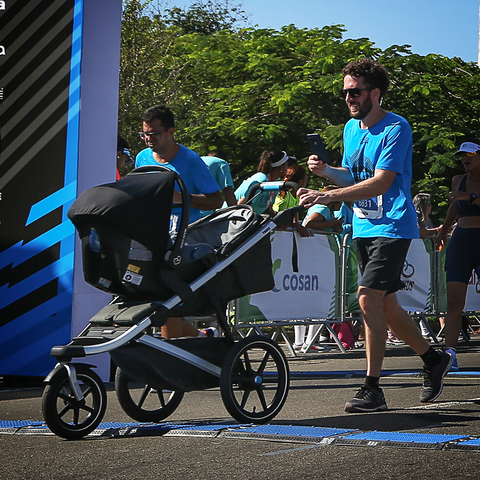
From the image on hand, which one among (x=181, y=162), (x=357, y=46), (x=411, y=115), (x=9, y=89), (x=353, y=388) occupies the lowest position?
(x=353, y=388)

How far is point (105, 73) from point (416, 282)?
19.0 feet

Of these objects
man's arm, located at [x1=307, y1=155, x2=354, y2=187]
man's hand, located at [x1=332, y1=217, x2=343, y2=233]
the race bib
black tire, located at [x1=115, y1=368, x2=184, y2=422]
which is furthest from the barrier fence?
black tire, located at [x1=115, y1=368, x2=184, y2=422]

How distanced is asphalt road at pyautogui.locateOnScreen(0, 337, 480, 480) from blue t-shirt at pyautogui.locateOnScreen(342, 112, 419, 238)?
110 cm

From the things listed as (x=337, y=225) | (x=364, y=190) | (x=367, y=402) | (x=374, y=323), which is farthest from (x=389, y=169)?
(x=337, y=225)

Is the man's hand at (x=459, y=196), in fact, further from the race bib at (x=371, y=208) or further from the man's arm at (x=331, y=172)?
the race bib at (x=371, y=208)

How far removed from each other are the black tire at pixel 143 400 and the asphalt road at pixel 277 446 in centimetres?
10

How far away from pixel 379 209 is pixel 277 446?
1.98 m

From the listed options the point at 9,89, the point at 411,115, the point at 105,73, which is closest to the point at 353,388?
the point at 105,73

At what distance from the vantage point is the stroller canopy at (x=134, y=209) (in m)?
4.35

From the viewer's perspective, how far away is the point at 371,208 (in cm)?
541

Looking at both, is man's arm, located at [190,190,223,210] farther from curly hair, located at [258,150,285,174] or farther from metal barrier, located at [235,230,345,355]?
curly hair, located at [258,150,285,174]

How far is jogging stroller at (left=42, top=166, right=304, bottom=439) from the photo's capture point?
4344mm

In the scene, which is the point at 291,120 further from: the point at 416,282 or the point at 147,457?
the point at 147,457

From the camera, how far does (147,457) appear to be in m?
3.69
